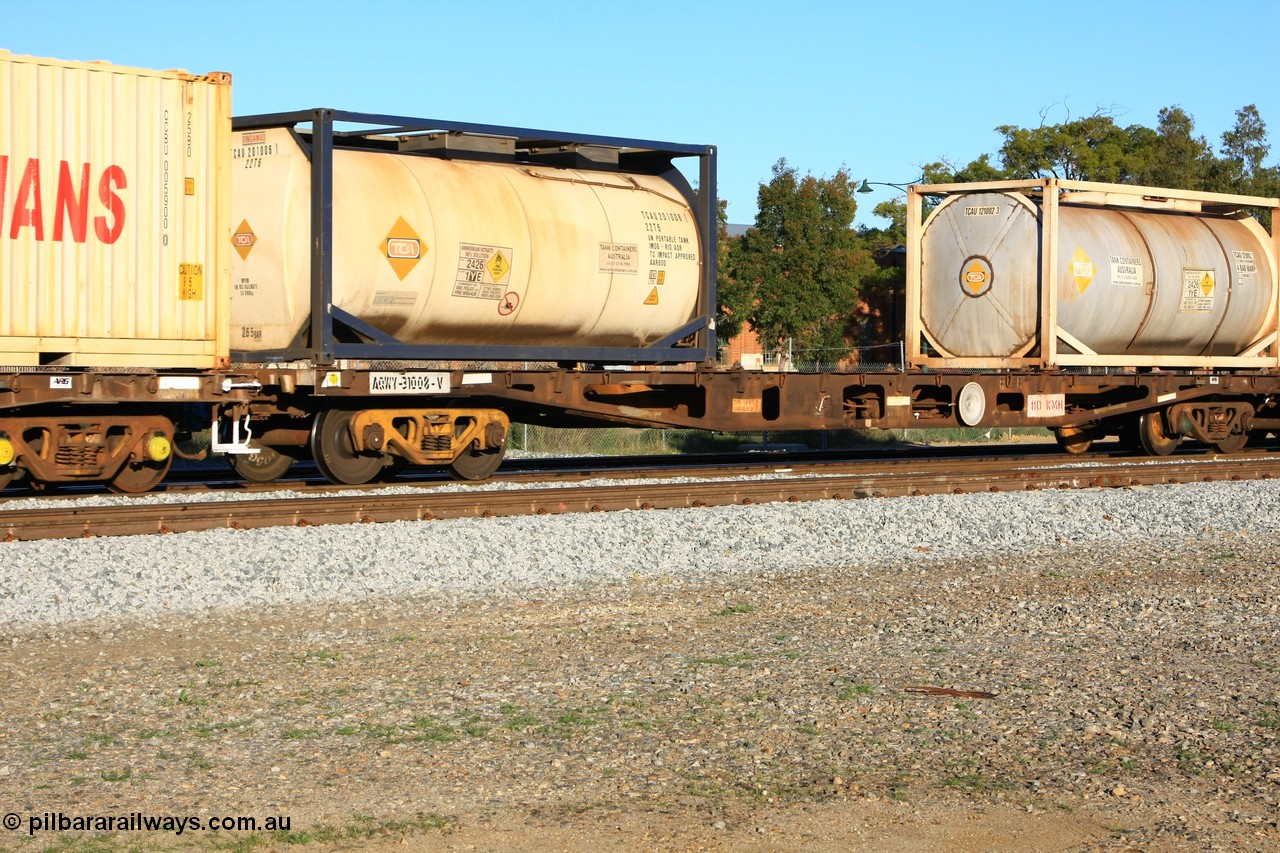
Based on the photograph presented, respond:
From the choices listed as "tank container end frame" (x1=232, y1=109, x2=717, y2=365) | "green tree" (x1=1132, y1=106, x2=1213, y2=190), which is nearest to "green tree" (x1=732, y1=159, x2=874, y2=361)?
"green tree" (x1=1132, y1=106, x2=1213, y2=190)

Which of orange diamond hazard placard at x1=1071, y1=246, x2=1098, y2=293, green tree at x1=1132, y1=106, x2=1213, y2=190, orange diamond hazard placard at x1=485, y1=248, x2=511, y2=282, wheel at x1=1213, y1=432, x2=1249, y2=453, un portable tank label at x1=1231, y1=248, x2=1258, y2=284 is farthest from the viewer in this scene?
green tree at x1=1132, y1=106, x2=1213, y2=190

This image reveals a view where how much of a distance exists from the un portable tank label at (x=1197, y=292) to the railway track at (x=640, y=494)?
2.39m

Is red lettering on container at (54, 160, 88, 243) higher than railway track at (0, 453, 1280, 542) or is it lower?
higher

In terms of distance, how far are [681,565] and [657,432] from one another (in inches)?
616

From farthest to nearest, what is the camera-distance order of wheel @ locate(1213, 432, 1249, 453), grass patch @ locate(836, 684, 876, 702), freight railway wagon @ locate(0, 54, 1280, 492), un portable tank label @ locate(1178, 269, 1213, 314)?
wheel @ locate(1213, 432, 1249, 453) → un portable tank label @ locate(1178, 269, 1213, 314) → freight railway wagon @ locate(0, 54, 1280, 492) → grass patch @ locate(836, 684, 876, 702)

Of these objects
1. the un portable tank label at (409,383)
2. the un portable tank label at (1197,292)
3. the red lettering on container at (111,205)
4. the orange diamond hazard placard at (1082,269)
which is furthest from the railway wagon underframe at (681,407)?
the red lettering on container at (111,205)

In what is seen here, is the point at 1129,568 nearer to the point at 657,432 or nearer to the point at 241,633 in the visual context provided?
the point at 241,633

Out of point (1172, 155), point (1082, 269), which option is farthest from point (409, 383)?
point (1172, 155)

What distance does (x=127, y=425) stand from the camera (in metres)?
13.5

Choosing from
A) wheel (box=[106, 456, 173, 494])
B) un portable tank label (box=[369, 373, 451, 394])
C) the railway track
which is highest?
un portable tank label (box=[369, 373, 451, 394])

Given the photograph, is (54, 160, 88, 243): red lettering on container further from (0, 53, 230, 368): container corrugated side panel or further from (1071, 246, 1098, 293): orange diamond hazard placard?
(1071, 246, 1098, 293): orange diamond hazard placard

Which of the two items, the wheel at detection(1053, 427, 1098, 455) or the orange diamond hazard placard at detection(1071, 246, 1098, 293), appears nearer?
the orange diamond hazard placard at detection(1071, 246, 1098, 293)

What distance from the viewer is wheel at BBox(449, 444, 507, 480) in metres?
15.7

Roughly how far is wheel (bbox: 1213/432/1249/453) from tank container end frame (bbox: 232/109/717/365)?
9.39 m
